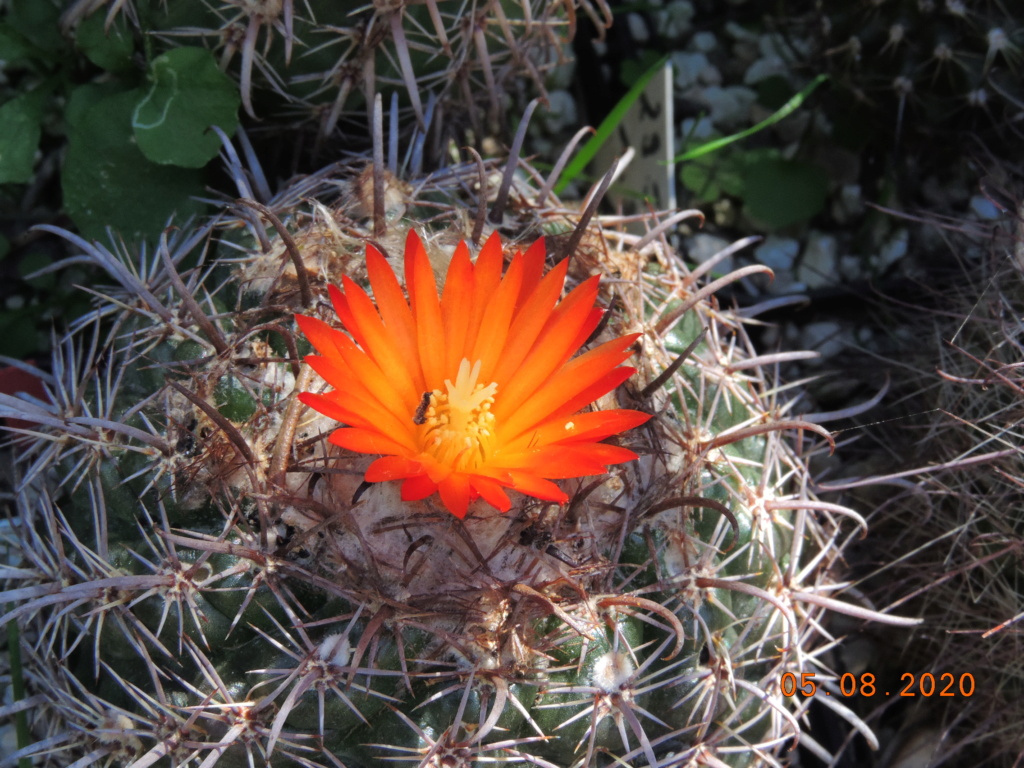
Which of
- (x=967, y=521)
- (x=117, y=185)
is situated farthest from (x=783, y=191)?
(x=117, y=185)

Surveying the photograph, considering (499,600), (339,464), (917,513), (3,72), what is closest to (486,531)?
(499,600)

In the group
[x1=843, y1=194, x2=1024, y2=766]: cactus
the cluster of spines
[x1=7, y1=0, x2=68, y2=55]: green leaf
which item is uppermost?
[x1=7, y1=0, x2=68, y2=55]: green leaf

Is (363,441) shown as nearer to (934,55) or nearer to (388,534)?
(388,534)

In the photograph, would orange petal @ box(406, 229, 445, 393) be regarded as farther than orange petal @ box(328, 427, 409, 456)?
Yes

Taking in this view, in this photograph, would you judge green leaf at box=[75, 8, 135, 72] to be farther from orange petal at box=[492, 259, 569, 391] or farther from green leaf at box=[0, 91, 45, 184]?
orange petal at box=[492, 259, 569, 391]

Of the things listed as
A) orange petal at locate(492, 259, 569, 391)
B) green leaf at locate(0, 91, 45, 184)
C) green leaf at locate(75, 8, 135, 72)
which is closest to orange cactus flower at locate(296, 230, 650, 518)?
orange petal at locate(492, 259, 569, 391)
